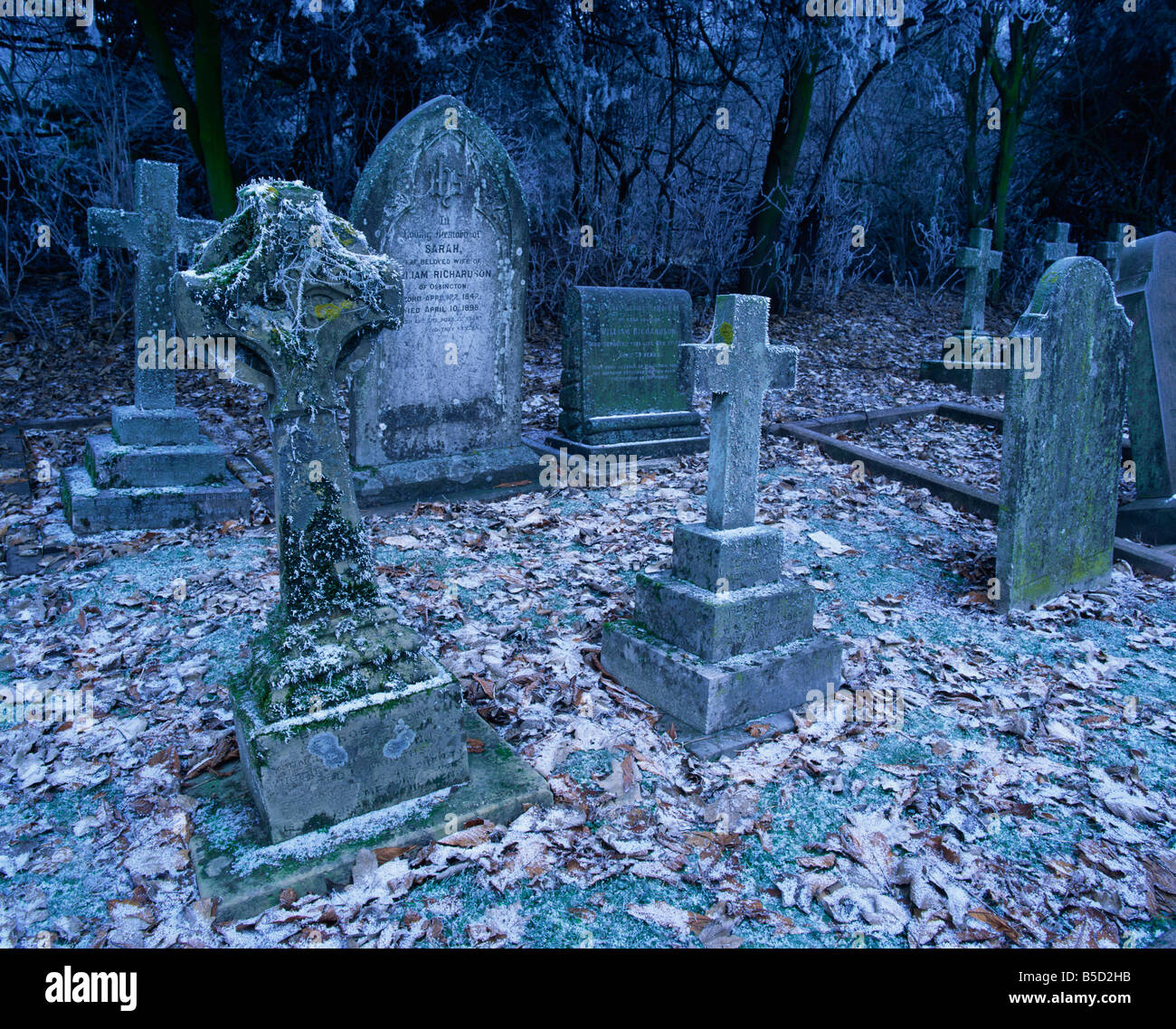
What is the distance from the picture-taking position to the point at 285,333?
9.45 feet

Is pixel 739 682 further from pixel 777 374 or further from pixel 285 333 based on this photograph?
pixel 285 333

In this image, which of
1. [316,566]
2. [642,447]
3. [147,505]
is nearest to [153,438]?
[147,505]

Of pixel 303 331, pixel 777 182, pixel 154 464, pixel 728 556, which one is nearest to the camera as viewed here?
pixel 303 331

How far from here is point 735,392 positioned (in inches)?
156

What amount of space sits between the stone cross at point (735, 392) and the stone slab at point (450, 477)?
339cm

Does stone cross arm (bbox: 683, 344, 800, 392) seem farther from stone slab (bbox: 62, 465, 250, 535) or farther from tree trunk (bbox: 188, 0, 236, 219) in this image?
tree trunk (bbox: 188, 0, 236, 219)

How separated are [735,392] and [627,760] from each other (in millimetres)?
1742

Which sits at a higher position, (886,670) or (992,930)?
(886,670)

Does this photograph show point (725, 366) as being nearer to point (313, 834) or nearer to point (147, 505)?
point (313, 834)

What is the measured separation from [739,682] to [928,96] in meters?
19.2

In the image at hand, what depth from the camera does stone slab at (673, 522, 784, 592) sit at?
3869 millimetres

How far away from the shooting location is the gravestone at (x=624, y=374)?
25.7 feet

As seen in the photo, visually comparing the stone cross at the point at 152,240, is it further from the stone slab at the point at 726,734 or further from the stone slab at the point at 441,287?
the stone slab at the point at 726,734

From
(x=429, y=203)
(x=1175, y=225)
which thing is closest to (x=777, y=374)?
(x=429, y=203)
